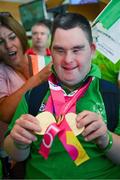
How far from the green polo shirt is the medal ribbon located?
0.03 m

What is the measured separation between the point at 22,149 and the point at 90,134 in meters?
0.28

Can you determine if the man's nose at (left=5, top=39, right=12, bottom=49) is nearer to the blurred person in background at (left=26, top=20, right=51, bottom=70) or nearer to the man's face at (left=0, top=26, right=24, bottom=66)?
the man's face at (left=0, top=26, right=24, bottom=66)

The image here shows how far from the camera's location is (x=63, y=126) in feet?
3.04

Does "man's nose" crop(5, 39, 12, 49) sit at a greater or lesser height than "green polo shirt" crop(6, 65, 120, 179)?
greater

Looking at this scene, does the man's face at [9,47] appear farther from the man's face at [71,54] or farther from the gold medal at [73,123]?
the gold medal at [73,123]

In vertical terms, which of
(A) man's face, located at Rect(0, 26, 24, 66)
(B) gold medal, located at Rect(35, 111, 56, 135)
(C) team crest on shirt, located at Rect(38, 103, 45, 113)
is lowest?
(C) team crest on shirt, located at Rect(38, 103, 45, 113)

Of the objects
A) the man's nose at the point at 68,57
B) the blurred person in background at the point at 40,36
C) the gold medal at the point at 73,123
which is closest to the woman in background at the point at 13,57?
the man's nose at the point at 68,57

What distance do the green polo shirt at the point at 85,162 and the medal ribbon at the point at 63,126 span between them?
1.3 inches

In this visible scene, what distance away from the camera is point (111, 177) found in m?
1.09

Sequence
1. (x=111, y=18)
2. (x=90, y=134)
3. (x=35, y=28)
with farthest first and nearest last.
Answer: (x=35, y=28), (x=111, y=18), (x=90, y=134)

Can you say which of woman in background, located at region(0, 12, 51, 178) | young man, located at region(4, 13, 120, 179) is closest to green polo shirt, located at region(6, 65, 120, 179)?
young man, located at region(4, 13, 120, 179)

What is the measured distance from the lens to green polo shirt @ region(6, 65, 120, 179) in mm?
1046

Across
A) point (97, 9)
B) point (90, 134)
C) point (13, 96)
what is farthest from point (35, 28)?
point (90, 134)

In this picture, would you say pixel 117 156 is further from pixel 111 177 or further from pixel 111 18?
pixel 111 18
